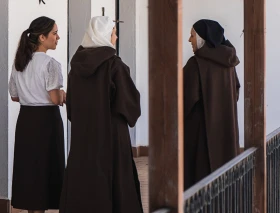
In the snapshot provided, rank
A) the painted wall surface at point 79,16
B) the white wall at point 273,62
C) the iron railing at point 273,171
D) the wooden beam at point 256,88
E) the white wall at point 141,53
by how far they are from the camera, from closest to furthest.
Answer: the wooden beam at point 256,88, the iron railing at point 273,171, the painted wall surface at point 79,16, the white wall at point 273,62, the white wall at point 141,53

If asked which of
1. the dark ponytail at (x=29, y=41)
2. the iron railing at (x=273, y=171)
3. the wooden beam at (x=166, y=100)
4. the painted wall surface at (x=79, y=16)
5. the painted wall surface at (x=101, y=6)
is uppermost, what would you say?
the painted wall surface at (x=101, y=6)

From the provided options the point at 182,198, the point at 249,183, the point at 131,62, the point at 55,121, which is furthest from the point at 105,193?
the point at 131,62

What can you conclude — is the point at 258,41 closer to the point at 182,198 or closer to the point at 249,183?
the point at 249,183

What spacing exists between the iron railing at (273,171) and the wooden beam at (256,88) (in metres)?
0.18

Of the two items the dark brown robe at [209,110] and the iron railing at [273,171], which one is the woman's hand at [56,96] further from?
the iron railing at [273,171]

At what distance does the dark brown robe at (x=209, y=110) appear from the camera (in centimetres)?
469

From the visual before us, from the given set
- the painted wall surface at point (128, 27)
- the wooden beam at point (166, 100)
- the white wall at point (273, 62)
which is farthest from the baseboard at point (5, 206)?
the white wall at point (273, 62)

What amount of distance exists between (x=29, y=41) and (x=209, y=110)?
1299 millimetres

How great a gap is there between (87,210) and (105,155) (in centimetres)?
38

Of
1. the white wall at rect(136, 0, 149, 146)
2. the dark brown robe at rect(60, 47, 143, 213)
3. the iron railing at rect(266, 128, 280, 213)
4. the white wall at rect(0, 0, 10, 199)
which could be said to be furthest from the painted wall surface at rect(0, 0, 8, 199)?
the white wall at rect(136, 0, 149, 146)

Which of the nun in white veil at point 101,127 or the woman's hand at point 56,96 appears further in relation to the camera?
the woman's hand at point 56,96

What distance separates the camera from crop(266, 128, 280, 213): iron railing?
4129 mm

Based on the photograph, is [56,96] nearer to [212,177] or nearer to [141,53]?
[212,177]

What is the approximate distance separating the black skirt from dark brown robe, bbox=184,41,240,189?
2.96 ft
